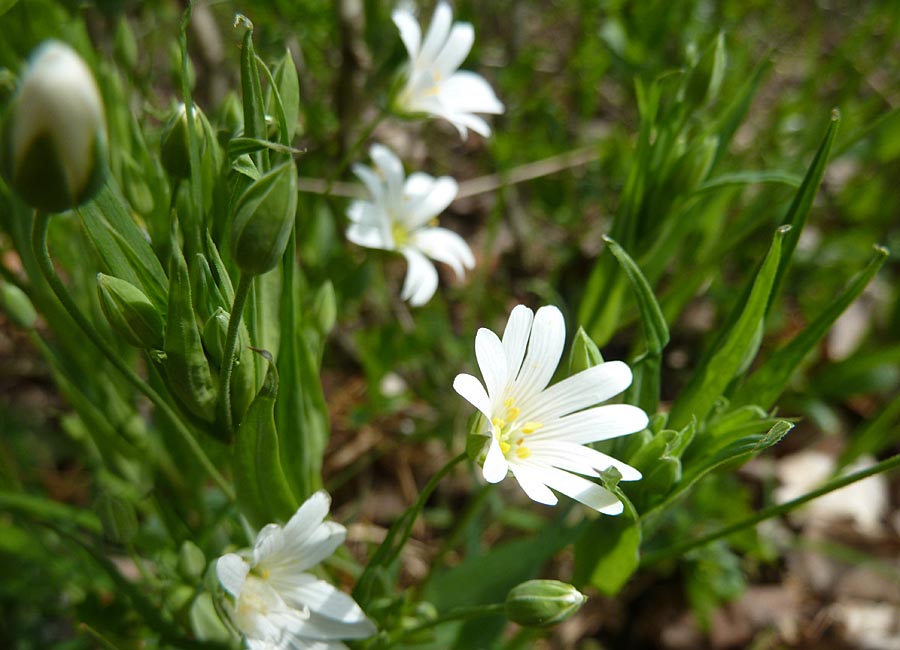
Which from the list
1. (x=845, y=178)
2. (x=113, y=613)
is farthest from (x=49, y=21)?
(x=845, y=178)

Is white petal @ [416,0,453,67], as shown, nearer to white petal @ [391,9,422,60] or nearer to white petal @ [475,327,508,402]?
white petal @ [391,9,422,60]

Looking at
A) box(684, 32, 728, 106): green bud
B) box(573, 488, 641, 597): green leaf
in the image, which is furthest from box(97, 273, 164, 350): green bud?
box(684, 32, 728, 106): green bud

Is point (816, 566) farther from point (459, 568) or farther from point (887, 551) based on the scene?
point (459, 568)

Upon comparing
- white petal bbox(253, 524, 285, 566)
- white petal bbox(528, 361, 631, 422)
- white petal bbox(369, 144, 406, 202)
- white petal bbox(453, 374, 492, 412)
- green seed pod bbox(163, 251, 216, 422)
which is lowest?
white petal bbox(253, 524, 285, 566)

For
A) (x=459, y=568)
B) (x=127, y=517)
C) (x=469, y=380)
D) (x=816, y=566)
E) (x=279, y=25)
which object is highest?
(x=279, y=25)

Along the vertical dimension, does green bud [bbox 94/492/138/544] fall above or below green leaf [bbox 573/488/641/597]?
below

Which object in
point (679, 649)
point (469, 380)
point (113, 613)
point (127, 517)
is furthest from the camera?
point (679, 649)

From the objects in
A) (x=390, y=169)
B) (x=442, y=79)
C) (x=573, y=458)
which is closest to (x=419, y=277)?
(x=390, y=169)
